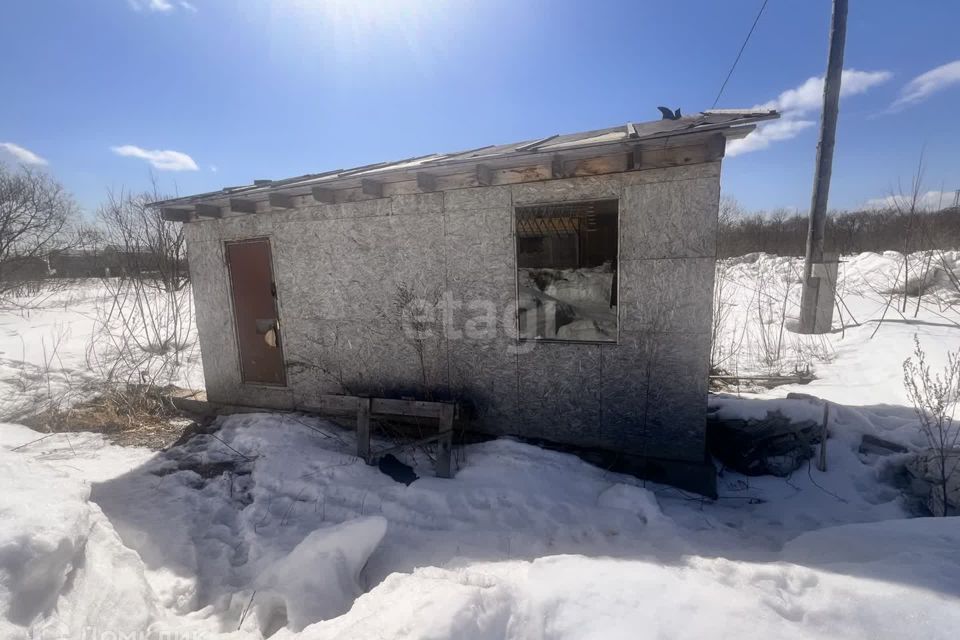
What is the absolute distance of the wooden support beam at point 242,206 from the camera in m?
4.98

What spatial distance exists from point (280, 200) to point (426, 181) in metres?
1.99

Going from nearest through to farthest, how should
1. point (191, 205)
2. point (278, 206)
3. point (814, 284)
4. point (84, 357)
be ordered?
point (278, 206) < point (191, 205) < point (814, 284) < point (84, 357)

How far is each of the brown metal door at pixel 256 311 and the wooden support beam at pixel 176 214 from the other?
731 mm

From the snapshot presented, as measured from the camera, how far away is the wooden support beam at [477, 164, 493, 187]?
3.85 meters

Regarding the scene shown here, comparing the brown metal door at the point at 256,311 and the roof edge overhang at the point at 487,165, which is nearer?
the roof edge overhang at the point at 487,165

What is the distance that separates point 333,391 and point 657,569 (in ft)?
13.6

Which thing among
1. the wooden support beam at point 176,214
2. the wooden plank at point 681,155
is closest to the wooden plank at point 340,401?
the wooden support beam at point 176,214

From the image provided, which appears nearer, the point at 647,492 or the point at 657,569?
the point at 657,569

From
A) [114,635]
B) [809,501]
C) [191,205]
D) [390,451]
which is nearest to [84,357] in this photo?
[191,205]

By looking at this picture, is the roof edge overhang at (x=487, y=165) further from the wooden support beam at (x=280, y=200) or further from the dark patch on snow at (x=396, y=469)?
the dark patch on snow at (x=396, y=469)

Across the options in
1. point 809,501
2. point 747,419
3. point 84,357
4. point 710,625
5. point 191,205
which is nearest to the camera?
point 710,625

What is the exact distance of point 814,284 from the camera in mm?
7816

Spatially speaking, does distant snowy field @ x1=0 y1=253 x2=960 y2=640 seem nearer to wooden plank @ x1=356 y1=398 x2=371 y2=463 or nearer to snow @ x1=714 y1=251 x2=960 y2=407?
wooden plank @ x1=356 y1=398 x2=371 y2=463

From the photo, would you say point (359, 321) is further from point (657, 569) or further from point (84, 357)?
point (84, 357)
